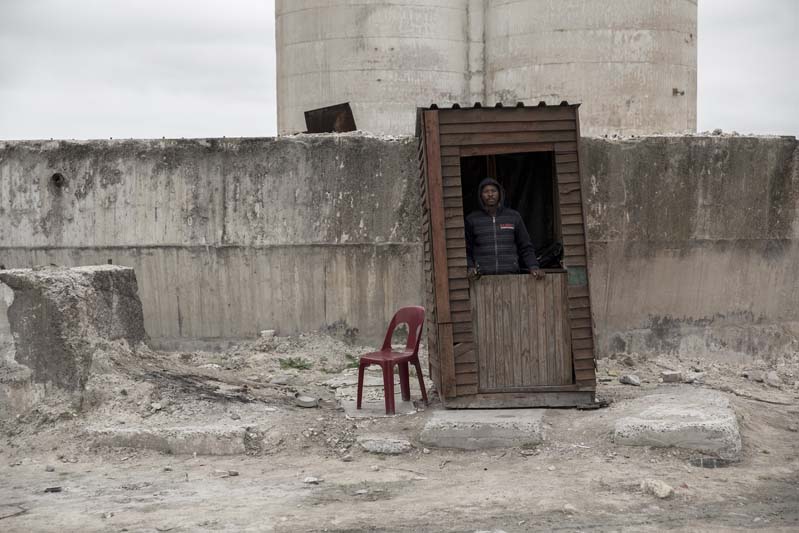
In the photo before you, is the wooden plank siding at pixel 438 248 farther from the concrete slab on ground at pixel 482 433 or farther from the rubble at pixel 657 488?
the rubble at pixel 657 488

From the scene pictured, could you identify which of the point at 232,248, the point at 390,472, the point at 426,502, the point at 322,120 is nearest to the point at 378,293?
the point at 232,248

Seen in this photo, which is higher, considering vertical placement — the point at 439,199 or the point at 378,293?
the point at 439,199

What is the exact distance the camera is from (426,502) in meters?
6.21

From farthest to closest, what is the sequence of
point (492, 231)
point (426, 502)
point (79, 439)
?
1. point (492, 231)
2. point (79, 439)
3. point (426, 502)

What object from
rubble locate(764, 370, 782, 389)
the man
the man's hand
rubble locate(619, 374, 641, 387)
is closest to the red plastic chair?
the man

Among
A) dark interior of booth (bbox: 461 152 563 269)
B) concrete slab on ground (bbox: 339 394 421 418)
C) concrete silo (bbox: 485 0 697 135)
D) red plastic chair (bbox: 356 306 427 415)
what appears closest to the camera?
red plastic chair (bbox: 356 306 427 415)

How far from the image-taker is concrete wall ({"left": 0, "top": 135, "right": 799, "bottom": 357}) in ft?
35.0

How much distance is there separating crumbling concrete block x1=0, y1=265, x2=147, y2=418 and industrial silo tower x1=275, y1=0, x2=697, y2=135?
5663mm

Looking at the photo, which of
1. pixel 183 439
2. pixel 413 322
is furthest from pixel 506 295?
pixel 183 439

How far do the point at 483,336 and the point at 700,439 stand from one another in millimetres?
1941

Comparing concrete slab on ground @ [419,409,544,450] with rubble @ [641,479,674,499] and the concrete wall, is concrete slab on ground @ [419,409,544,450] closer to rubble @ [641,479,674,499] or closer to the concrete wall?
rubble @ [641,479,674,499]

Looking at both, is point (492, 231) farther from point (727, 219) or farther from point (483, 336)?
point (727, 219)

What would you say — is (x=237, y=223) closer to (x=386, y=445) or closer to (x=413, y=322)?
(x=413, y=322)

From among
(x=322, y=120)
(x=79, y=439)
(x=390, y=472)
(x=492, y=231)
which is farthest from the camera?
(x=322, y=120)
